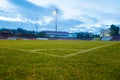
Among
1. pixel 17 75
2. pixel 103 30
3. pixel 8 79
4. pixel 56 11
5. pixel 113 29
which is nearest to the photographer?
pixel 8 79

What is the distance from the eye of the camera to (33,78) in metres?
3.68

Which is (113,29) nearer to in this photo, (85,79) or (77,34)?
(77,34)

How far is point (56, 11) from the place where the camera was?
76062 millimetres

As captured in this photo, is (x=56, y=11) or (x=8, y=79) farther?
(x=56, y=11)

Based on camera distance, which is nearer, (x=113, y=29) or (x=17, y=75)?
(x=17, y=75)

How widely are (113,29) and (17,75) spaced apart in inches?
4760

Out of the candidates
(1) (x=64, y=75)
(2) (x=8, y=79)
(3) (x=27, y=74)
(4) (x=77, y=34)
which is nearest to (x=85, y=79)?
(1) (x=64, y=75)

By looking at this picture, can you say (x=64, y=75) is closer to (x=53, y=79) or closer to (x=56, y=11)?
(x=53, y=79)

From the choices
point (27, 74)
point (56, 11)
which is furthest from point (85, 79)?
point (56, 11)

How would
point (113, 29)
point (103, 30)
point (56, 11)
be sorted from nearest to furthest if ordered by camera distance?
point (56, 11) → point (113, 29) → point (103, 30)

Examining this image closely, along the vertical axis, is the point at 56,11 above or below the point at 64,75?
above

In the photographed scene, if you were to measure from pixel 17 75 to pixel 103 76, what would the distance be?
1770mm

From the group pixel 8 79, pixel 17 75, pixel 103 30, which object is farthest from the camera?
pixel 103 30

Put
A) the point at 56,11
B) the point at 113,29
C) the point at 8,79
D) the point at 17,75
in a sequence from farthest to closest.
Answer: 1. the point at 113,29
2. the point at 56,11
3. the point at 17,75
4. the point at 8,79
